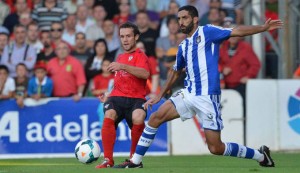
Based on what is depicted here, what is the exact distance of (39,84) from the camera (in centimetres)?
1803

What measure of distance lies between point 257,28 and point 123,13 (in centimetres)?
835

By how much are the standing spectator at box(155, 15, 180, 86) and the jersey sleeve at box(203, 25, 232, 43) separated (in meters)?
6.74

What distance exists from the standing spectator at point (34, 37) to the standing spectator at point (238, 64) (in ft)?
11.6

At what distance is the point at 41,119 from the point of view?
17.9 metres

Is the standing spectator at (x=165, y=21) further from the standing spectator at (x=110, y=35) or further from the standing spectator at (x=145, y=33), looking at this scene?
the standing spectator at (x=110, y=35)

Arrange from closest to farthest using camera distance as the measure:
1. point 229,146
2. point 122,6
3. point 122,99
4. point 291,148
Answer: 1. point 229,146
2. point 122,99
3. point 291,148
4. point 122,6

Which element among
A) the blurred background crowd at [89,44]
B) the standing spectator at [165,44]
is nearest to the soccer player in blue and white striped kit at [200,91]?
the blurred background crowd at [89,44]

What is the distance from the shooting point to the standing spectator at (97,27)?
1916 cm

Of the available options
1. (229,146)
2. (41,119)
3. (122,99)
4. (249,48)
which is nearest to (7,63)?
(41,119)

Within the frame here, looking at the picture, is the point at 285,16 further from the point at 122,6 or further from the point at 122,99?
the point at 122,99

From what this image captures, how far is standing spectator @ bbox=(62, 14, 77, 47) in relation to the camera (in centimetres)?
1912

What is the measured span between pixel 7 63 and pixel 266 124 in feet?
16.5

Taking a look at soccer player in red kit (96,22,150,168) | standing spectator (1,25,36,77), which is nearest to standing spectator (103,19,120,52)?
standing spectator (1,25,36,77)

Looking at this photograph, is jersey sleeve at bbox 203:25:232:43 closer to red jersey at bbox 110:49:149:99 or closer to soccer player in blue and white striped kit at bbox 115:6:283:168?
soccer player in blue and white striped kit at bbox 115:6:283:168
